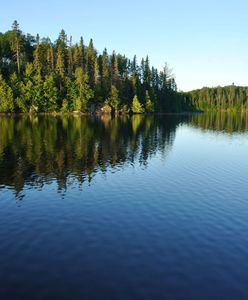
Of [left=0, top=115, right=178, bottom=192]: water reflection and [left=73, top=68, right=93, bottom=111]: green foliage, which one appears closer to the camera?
[left=0, top=115, right=178, bottom=192]: water reflection

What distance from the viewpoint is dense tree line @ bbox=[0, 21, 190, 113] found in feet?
503

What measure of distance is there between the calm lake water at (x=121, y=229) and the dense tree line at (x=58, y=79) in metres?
111

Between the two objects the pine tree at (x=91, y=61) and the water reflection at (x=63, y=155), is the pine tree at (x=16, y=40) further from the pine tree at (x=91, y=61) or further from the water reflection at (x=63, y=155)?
the water reflection at (x=63, y=155)

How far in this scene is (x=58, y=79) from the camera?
169125mm

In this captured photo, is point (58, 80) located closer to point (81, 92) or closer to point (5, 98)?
point (81, 92)

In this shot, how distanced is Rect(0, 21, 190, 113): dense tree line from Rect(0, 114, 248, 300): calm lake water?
111441mm

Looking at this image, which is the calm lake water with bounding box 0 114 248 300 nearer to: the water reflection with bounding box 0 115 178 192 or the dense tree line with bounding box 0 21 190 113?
the water reflection with bounding box 0 115 178 192

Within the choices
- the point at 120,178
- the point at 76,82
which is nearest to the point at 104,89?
the point at 76,82

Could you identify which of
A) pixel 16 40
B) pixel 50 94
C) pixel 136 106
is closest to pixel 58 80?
pixel 50 94

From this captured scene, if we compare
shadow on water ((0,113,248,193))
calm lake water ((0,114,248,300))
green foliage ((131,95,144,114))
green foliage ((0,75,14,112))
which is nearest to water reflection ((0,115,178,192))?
shadow on water ((0,113,248,193))

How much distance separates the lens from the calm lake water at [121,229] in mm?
16891

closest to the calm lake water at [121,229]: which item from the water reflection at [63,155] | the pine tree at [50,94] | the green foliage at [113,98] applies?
the water reflection at [63,155]

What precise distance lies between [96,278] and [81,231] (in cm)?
679

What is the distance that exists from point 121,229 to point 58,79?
508 ft
